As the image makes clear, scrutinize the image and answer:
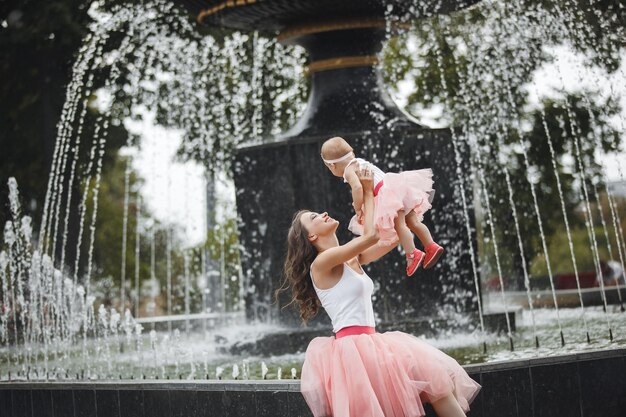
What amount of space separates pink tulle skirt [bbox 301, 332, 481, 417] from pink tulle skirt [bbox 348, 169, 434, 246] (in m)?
0.57

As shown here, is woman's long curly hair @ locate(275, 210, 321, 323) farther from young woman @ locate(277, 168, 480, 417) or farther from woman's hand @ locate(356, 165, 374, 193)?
woman's hand @ locate(356, 165, 374, 193)

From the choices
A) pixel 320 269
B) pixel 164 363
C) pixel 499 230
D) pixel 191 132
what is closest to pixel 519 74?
pixel 499 230

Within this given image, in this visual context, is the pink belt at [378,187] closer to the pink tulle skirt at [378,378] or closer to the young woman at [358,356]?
the young woman at [358,356]

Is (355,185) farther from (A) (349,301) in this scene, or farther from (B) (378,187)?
(A) (349,301)

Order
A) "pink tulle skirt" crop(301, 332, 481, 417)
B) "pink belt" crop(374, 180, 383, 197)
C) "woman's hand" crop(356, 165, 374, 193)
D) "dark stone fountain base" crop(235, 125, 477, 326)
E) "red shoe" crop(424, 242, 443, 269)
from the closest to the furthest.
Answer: "pink tulle skirt" crop(301, 332, 481, 417) < "woman's hand" crop(356, 165, 374, 193) < "pink belt" crop(374, 180, 383, 197) < "red shoe" crop(424, 242, 443, 269) < "dark stone fountain base" crop(235, 125, 477, 326)

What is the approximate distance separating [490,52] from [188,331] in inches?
316

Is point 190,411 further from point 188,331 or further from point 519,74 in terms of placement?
point 519,74

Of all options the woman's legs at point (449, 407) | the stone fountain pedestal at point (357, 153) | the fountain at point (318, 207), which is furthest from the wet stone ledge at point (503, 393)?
the stone fountain pedestal at point (357, 153)

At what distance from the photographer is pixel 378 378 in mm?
5777

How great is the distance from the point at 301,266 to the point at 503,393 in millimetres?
1583

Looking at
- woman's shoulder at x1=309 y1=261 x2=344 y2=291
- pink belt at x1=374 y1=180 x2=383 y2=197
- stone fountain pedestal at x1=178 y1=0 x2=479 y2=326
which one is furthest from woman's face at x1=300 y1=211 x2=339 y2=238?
stone fountain pedestal at x1=178 y1=0 x2=479 y2=326

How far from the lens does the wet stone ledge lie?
22.4 ft

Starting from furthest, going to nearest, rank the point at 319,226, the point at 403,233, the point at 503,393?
the point at 503,393, the point at 403,233, the point at 319,226

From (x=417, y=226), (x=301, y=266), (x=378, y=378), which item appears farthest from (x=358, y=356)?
(x=417, y=226)
